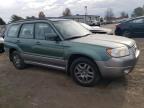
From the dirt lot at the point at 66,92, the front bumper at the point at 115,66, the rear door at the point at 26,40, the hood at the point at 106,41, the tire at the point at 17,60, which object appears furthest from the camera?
the tire at the point at 17,60

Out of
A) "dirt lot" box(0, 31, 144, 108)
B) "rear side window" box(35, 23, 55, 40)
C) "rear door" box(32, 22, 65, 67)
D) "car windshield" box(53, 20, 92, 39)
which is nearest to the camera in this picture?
"dirt lot" box(0, 31, 144, 108)

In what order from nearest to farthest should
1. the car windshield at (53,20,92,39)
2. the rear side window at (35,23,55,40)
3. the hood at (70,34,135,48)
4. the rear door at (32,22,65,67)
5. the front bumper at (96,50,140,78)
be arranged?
the front bumper at (96,50,140,78) < the hood at (70,34,135,48) < the rear door at (32,22,65,67) < the car windshield at (53,20,92,39) < the rear side window at (35,23,55,40)

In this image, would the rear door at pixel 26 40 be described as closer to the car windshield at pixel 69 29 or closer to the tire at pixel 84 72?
the car windshield at pixel 69 29

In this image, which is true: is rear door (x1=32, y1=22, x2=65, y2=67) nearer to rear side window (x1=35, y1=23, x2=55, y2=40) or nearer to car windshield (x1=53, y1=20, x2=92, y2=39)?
rear side window (x1=35, y1=23, x2=55, y2=40)

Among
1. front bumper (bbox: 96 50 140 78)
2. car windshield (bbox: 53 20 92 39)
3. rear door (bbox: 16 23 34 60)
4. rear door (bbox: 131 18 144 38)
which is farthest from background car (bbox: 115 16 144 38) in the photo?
front bumper (bbox: 96 50 140 78)

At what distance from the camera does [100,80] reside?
243 inches

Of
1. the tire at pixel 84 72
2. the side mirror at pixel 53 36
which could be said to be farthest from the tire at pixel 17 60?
the tire at pixel 84 72

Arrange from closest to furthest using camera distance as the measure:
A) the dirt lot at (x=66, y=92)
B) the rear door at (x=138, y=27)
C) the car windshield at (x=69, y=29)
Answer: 1. the dirt lot at (x=66, y=92)
2. the car windshield at (x=69, y=29)
3. the rear door at (x=138, y=27)

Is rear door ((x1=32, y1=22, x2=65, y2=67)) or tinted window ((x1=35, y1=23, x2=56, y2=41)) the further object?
tinted window ((x1=35, y1=23, x2=56, y2=41))

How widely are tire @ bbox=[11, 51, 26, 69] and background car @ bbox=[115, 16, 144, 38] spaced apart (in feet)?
28.1

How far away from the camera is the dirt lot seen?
4999 mm

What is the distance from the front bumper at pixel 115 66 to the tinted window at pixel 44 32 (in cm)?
167

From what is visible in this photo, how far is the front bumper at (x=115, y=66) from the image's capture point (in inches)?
209

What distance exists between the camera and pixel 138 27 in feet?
46.9
